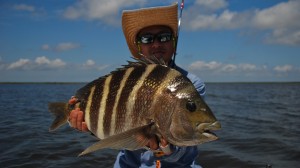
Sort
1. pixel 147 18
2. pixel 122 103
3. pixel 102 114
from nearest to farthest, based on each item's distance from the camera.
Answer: pixel 122 103
pixel 102 114
pixel 147 18

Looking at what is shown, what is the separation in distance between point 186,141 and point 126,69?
0.94 m

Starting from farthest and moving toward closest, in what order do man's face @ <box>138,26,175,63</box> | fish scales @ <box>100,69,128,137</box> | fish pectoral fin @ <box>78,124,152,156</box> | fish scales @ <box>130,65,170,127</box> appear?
man's face @ <box>138,26,175,63</box>
fish scales @ <box>100,69,128,137</box>
fish scales @ <box>130,65,170,127</box>
fish pectoral fin @ <box>78,124,152,156</box>

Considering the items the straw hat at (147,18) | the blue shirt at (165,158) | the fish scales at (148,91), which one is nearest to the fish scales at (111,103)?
the fish scales at (148,91)

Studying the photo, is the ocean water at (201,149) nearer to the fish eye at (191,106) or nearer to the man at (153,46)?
the man at (153,46)

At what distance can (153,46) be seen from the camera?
414 cm

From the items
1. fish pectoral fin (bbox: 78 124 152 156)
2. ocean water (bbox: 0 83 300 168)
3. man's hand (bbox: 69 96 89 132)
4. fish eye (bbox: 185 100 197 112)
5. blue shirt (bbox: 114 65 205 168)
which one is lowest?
ocean water (bbox: 0 83 300 168)

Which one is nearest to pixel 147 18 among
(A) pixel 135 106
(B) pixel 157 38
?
(B) pixel 157 38

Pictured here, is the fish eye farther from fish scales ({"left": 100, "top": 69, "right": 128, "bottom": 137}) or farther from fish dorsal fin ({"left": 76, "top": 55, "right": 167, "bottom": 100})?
fish scales ({"left": 100, "top": 69, "right": 128, "bottom": 137})

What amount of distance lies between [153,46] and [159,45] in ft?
0.27

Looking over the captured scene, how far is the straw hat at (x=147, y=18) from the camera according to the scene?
4.33m

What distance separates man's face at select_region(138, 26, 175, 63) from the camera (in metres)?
4.16

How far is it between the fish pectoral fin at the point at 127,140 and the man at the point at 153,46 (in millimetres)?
578

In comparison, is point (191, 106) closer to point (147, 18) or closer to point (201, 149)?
point (147, 18)

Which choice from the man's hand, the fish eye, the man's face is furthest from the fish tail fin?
the fish eye
